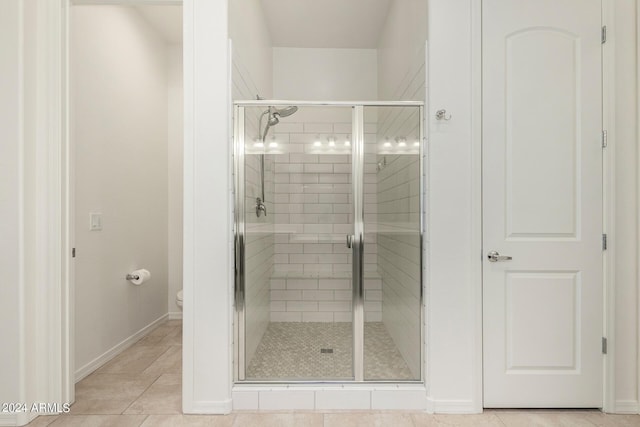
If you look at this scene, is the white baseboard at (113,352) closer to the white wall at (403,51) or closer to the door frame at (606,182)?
the door frame at (606,182)

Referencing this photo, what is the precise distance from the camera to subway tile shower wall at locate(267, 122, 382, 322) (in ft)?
6.99

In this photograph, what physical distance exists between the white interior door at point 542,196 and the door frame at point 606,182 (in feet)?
0.11

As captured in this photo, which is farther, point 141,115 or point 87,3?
point 141,115

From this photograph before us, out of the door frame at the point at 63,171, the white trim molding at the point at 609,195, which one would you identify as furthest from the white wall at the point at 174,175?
the white trim molding at the point at 609,195

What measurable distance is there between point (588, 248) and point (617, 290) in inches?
11.2

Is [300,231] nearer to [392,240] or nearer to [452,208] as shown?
[392,240]

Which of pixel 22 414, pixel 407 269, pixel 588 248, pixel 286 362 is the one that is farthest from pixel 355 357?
pixel 22 414

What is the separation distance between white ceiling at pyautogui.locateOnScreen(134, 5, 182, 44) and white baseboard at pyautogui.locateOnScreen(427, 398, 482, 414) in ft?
11.8

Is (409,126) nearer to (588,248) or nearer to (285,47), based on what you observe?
(588,248)

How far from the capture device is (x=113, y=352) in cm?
287

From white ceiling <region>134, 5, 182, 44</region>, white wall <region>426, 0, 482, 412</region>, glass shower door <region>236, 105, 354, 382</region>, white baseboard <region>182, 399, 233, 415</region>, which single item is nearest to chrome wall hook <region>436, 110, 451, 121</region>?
white wall <region>426, 0, 482, 412</region>

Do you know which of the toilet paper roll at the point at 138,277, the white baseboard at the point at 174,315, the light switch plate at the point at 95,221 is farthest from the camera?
the white baseboard at the point at 174,315

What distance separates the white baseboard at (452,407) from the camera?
80.4 inches

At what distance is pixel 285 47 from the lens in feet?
13.0
